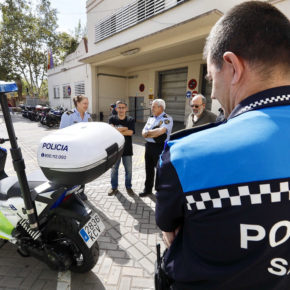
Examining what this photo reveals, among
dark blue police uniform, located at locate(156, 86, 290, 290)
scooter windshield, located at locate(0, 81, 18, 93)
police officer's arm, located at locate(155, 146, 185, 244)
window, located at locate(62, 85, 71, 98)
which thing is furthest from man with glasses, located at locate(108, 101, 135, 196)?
window, located at locate(62, 85, 71, 98)

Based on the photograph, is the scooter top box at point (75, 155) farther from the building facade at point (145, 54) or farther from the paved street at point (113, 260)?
the building facade at point (145, 54)

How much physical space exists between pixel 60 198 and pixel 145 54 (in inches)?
386

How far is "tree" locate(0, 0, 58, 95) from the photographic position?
2058cm

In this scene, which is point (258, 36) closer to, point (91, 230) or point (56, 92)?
point (91, 230)

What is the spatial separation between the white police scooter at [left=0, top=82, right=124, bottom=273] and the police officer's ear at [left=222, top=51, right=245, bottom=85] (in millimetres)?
1074

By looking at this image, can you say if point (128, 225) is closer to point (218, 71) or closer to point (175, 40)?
point (218, 71)

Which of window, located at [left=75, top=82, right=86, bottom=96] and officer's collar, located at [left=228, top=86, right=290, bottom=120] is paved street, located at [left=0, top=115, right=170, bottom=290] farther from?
window, located at [left=75, top=82, right=86, bottom=96]

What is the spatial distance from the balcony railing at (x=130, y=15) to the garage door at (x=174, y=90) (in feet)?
12.8

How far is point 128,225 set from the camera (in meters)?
2.82

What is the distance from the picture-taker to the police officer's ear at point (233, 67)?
Result: 70 cm

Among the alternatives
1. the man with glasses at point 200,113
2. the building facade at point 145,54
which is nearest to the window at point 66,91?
the building facade at point 145,54

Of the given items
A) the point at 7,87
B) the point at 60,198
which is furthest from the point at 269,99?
the point at 60,198

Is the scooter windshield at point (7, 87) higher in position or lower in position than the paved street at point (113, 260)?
higher

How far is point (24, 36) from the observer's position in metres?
21.1
